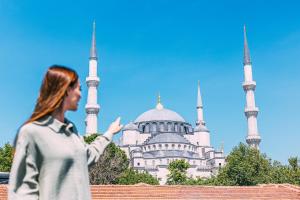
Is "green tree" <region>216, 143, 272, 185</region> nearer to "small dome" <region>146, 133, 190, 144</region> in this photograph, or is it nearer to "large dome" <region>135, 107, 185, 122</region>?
"small dome" <region>146, 133, 190, 144</region>

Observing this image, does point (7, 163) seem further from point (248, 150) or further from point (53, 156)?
point (53, 156)

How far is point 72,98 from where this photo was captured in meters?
2.64

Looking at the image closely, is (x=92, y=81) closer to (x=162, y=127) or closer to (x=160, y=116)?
(x=162, y=127)

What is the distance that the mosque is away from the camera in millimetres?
65000

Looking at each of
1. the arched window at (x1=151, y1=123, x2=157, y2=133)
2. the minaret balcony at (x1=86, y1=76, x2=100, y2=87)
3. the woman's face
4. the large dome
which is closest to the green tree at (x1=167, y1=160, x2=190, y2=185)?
the minaret balcony at (x1=86, y1=76, x2=100, y2=87)

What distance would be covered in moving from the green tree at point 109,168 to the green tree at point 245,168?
35.7 ft

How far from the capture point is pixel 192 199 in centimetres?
2312

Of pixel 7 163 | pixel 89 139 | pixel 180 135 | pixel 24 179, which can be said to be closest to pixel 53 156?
pixel 24 179

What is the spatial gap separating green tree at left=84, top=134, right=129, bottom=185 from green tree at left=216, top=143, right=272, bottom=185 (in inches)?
428

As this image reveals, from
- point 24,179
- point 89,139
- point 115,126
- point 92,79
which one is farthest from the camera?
point 92,79

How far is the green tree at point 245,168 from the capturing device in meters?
47.0

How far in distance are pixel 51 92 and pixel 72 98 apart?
4.8 inches

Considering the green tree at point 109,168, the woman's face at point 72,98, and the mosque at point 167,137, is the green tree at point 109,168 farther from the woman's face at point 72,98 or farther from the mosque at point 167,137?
the woman's face at point 72,98

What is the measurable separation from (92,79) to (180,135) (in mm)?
28032
